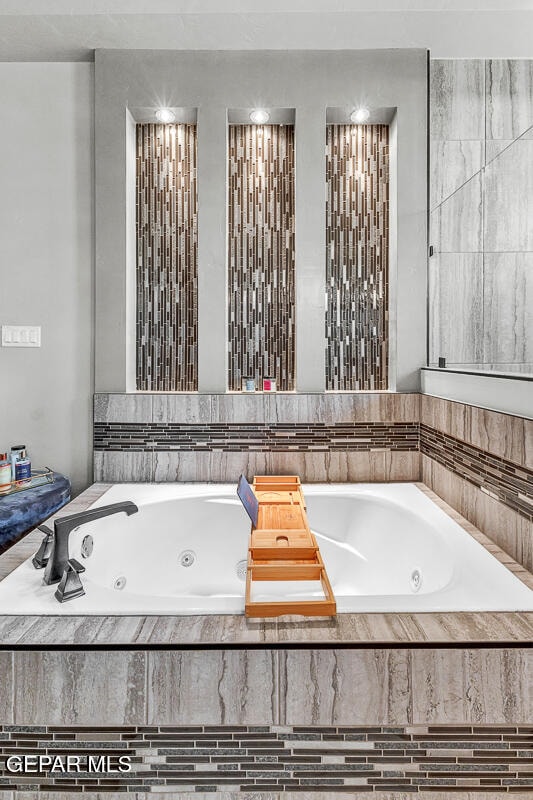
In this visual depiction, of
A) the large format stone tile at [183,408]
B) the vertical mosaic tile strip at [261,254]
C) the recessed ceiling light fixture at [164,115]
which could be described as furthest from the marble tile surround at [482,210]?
the recessed ceiling light fixture at [164,115]

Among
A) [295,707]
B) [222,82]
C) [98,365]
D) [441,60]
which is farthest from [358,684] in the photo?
[441,60]

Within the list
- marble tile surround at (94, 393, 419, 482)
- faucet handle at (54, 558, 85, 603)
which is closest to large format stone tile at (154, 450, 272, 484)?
marble tile surround at (94, 393, 419, 482)

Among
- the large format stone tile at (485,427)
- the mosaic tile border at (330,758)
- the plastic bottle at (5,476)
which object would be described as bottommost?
the mosaic tile border at (330,758)

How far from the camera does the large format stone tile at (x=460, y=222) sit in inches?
69.6

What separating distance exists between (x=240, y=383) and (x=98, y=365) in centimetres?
68

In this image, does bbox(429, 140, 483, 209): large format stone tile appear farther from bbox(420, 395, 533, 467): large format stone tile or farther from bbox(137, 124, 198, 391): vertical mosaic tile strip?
bbox(137, 124, 198, 391): vertical mosaic tile strip

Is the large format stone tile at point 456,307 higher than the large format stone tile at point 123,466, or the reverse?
the large format stone tile at point 456,307

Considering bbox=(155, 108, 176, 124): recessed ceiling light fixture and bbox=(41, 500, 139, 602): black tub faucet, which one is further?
bbox=(155, 108, 176, 124): recessed ceiling light fixture

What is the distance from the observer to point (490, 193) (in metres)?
1.66

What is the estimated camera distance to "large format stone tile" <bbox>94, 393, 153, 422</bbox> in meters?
2.18

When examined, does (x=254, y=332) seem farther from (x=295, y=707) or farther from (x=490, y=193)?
(x=295, y=707)

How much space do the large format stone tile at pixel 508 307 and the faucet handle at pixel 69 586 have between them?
1.41 meters

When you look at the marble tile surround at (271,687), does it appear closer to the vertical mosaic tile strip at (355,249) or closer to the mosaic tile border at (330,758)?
the mosaic tile border at (330,758)

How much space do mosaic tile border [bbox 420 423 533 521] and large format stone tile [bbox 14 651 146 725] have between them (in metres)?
1.11
